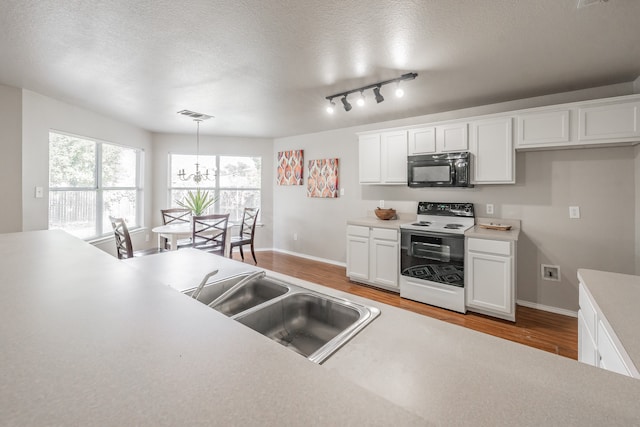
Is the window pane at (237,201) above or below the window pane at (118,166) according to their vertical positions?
below

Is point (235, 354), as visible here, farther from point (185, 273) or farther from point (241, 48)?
point (241, 48)

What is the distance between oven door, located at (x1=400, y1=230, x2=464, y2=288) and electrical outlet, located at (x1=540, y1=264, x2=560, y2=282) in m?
0.93

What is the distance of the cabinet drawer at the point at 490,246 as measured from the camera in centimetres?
267

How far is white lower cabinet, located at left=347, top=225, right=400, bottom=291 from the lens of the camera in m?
3.43

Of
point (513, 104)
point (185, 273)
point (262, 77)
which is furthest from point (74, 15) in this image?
point (513, 104)

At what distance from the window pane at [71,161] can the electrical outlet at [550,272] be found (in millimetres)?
5693

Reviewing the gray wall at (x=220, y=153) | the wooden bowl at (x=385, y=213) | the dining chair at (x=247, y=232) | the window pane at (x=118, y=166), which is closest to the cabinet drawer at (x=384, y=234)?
the wooden bowl at (x=385, y=213)

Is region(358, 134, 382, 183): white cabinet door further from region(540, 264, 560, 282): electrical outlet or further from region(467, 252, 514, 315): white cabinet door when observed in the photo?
region(540, 264, 560, 282): electrical outlet

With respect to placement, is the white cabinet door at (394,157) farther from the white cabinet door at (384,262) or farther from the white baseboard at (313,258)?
the white baseboard at (313,258)

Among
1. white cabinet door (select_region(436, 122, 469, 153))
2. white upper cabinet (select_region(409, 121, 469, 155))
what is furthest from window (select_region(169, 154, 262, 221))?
white cabinet door (select_region(436, 122, 469, 153))

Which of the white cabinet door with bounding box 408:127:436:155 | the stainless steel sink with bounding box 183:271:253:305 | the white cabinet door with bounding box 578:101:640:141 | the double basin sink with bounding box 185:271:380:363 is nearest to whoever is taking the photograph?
the double basin sink with bounding box 185:271:380:363

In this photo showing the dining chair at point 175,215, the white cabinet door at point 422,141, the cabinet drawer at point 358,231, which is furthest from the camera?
the dining chair at point 175,215

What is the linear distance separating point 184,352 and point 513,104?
382 centimetres

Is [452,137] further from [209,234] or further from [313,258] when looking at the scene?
[209,234]
